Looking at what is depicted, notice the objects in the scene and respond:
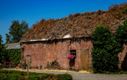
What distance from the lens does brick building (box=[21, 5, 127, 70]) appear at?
42750mm

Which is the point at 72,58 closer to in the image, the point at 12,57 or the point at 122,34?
the point at 122,34

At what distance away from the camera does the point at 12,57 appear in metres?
55.9

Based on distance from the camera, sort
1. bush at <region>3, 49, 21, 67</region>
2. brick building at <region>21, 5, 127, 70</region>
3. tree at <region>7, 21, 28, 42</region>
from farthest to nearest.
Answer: tree at <region>7, 21, 28, 42</region>, bush at <region>3, 49, 21, 67</region>, brick building at <region>21, 5, 127, 70</region>

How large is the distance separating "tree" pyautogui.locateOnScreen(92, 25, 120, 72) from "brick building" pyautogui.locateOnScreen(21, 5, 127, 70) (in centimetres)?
192

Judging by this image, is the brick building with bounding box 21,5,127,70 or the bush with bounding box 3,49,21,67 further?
the bush with bounding box 3,49,21,67

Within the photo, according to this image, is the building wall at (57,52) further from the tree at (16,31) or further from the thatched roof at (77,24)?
the tree at (16,31)

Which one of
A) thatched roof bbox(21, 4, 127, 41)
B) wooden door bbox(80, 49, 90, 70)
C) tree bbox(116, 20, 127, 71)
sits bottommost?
wooden door bbox(80, 49, 90, 70)

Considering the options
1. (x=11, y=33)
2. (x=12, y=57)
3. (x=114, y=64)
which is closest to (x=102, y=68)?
(x=114, y=64)

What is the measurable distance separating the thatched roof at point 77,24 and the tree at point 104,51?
2330 millimetres

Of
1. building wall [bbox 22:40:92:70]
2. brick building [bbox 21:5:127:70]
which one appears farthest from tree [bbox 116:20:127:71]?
building wall [bbox 22:40:92:70]

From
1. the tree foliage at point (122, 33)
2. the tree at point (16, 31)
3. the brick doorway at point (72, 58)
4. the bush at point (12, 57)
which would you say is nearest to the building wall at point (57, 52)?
the brick doorway at point (72, 58)

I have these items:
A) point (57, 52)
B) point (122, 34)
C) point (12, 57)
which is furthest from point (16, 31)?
point (122, 34)

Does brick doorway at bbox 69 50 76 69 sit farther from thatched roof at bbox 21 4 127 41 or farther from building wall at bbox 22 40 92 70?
thatched roof at bbox 21 4 127 41

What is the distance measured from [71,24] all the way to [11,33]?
2292 inches
